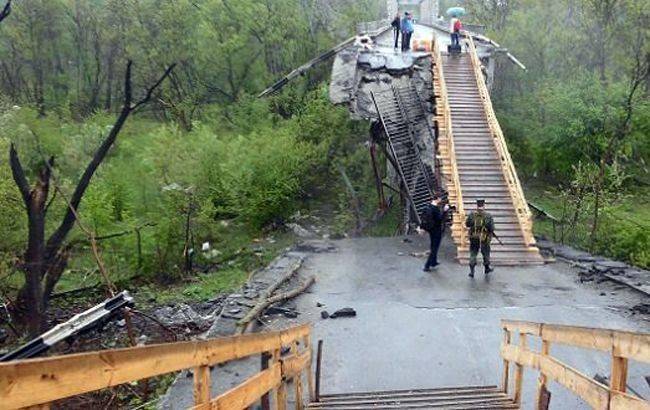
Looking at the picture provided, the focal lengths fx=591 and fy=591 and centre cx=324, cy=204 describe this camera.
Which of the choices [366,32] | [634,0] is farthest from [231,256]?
[634,0]

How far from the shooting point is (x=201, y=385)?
3164 mm

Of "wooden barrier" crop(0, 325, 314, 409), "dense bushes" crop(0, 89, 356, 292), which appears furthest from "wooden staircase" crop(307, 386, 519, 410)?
"dense bushes" crop(0, 89, 356, 292)

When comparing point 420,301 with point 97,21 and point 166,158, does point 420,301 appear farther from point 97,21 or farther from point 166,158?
point 97,21

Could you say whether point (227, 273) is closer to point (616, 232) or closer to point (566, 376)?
point (616, 232)

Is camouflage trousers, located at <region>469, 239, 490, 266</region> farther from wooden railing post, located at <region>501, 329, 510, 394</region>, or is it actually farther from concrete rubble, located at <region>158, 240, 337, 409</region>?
wooden railing post, located at <region>501, 329, 510, 394</region>

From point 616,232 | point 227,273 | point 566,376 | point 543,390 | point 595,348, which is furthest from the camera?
point 227,273

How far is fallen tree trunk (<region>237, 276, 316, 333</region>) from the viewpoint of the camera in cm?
958

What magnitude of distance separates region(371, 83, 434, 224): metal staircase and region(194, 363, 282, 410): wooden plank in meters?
14.7

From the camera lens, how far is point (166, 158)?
21.7 meters

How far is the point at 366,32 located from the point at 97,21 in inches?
848

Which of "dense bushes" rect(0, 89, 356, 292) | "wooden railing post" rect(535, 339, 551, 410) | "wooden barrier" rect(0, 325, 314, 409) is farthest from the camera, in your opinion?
"dense bushes" rect(0, 89, 356, 292)

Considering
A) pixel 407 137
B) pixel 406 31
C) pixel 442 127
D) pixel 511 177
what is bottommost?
pixel 511 177

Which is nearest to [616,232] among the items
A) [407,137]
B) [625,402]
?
[407,137]

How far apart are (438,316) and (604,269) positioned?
4858 millimetres
